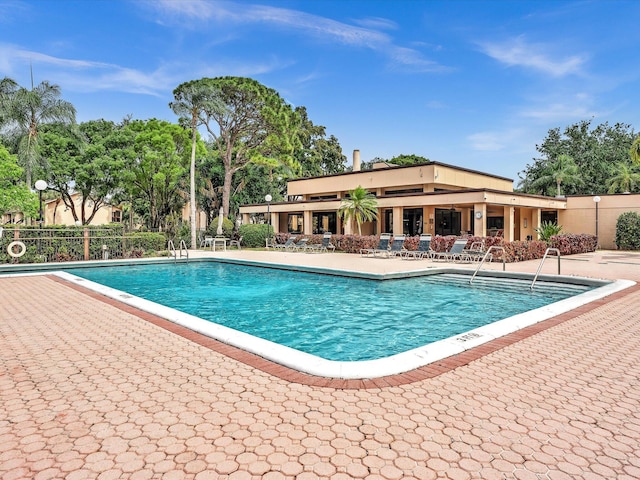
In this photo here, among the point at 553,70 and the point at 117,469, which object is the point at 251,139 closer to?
the point at 553,70

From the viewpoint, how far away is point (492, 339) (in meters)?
5.16

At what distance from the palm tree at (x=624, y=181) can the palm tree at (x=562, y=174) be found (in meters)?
2.77

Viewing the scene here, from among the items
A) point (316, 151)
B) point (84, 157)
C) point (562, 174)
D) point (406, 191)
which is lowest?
point (406, 191)

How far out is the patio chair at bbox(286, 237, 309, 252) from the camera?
24.6 meters

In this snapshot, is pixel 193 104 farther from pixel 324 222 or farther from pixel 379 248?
pixel 379 248

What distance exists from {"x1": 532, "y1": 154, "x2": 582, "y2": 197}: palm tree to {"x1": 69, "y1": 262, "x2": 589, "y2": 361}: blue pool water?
31.0 meters

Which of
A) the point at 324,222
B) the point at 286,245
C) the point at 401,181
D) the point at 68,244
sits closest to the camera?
the point at 68,244

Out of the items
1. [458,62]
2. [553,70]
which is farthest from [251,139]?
[553,70]

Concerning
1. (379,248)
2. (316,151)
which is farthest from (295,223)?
(316,151)

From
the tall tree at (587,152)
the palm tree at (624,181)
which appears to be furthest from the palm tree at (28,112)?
the palm tree at (624,181)

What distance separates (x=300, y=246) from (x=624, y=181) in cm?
2901

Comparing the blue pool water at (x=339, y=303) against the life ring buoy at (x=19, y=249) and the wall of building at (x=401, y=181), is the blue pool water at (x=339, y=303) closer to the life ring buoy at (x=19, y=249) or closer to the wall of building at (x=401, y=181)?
the life ring buoy at (x=19, y=249)

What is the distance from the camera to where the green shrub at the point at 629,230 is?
24.6m

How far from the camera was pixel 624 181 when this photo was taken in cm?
3481
